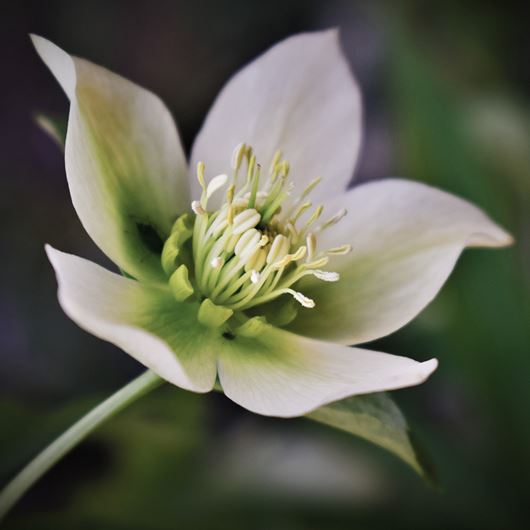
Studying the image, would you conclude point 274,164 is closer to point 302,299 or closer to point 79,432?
point 302,299

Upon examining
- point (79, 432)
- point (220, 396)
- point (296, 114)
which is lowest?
point (220, 396)

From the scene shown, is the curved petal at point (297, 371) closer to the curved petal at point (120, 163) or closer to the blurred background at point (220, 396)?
the curved petal at point (120, 163)

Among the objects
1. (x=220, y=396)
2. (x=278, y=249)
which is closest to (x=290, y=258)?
(x=278, y=249)

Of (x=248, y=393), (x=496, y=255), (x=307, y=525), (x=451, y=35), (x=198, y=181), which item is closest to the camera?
(x=248, y=393)

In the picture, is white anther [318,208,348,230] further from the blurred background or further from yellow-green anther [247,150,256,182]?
the blurred background

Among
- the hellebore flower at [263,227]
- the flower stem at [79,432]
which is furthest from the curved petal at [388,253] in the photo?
the flower stem at [79,432]

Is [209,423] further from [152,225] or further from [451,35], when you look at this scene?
[451,35]

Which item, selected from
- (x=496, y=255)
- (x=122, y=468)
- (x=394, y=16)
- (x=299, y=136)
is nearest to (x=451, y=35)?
(x=394, y=16)

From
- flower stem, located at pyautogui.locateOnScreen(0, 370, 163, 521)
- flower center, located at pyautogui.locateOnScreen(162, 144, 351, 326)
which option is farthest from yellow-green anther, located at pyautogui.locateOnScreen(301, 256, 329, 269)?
flower stem, located at pyautogui.locateOnScreen(0, 370, 163, 521)
